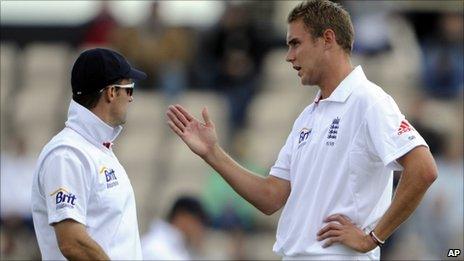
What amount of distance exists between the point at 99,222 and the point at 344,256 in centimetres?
126

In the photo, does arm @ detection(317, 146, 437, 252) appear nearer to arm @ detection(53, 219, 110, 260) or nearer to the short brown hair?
the short brown hair

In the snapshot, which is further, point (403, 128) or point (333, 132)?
point (333, 132)

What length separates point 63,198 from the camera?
6.92 metres

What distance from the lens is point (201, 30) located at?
17.0m

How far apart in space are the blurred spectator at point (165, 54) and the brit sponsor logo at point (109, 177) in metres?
9.03

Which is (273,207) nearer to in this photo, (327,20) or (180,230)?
(327,20)

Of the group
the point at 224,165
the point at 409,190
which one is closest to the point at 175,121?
the point at 224,165

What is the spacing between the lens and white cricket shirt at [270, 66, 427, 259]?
7.06 meters

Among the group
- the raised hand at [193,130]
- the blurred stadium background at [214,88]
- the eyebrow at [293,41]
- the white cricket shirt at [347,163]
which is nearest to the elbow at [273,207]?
the white cricket shirt at [347,163]

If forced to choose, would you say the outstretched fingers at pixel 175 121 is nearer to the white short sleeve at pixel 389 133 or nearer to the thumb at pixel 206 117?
the thumb at pixel 206 117

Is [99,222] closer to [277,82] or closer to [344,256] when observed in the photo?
[344,256]

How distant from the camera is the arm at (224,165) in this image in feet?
25.2

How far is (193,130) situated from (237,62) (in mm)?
7939

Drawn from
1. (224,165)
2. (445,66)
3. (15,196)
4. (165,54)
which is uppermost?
(224,165)
